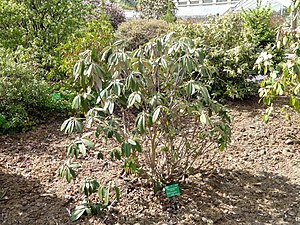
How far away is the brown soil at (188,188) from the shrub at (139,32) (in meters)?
3.03

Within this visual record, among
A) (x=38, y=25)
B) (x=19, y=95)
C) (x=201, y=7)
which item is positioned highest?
(x=201, y=7)

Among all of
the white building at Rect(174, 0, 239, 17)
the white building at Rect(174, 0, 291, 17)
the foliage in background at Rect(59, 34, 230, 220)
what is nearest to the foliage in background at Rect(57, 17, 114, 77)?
the foliage in background at Rect(59, 34, 230, 220)

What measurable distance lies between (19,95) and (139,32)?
9.61ft

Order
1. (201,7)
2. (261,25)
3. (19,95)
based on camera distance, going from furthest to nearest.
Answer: (201,7)
(261,25)
(19,95)

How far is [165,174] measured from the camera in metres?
2.94

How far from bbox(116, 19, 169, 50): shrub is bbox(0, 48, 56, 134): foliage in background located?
228cm

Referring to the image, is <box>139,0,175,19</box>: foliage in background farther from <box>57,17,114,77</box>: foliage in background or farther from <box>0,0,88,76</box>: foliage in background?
<box>57,17,114,77</box>: foliage in background

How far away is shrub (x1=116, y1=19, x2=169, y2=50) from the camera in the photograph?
250 inches

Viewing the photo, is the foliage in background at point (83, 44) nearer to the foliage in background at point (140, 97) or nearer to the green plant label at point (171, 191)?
the foliage in background at point (140, 97)

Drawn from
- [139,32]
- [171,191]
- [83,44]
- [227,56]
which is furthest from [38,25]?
[171,191]

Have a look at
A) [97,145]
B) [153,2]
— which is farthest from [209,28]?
[153,2]

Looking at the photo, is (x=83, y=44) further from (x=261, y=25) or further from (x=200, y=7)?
(x=200, y=7)

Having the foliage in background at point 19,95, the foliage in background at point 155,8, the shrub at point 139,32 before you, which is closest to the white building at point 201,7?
the foliage in background at point 155,8

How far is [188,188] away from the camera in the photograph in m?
2.90
